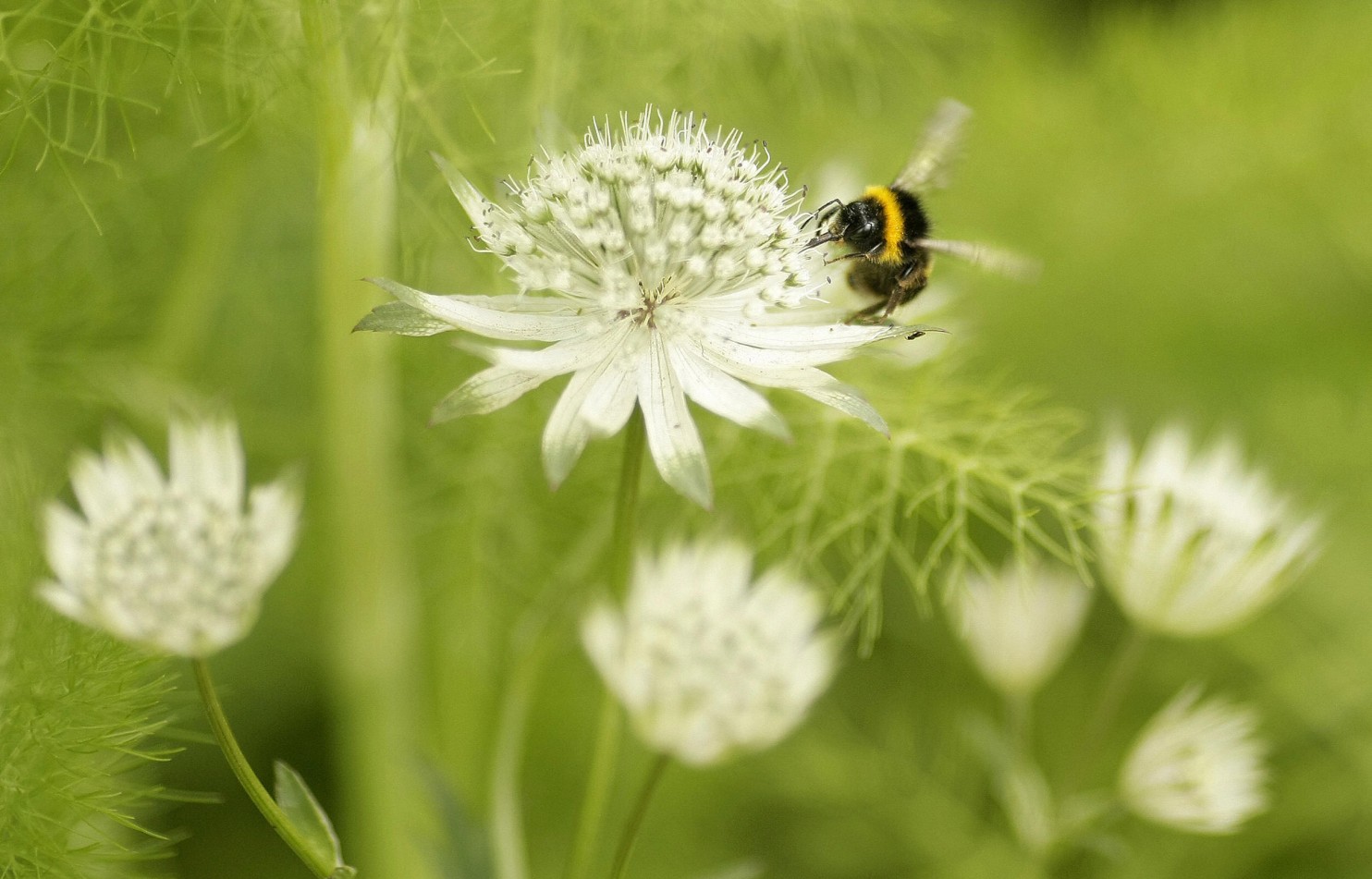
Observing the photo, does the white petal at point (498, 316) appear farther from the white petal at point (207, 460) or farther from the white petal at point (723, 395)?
the white petal at point (207, 460)

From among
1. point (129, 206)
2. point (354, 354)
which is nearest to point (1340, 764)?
point (354, 354)

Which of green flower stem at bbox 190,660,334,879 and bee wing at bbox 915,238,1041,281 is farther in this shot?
bee wing at bbox 915,238,1041,281

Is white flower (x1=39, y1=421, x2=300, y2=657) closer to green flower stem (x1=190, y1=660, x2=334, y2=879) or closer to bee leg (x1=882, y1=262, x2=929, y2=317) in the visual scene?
green flower stem (x1=190, y1=660, x2=334, y2=879)

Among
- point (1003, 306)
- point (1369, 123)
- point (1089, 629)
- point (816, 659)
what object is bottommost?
point (816, 659)

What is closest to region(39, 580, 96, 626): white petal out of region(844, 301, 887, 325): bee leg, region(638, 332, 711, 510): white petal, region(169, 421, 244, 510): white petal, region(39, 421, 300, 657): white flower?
region(39, 421, 300, 657): white flower

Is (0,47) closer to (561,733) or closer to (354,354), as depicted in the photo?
(354,354)

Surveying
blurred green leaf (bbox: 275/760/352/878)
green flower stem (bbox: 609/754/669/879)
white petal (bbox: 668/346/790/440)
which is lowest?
blurred green leaf (bbox: 275/760/352/878)
